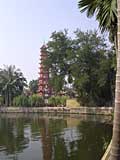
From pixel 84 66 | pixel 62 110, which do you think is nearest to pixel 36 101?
pixel 62 110

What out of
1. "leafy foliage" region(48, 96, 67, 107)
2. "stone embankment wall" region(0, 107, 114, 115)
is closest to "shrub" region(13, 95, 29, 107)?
"stone embankment wall" region(0, 107, 114, 115)

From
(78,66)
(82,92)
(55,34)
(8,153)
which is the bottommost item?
(8,153)

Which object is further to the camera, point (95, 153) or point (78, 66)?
point (78, 66)

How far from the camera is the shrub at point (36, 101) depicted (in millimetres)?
95562

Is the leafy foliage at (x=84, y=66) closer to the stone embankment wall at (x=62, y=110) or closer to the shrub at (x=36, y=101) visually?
the stone embankment wall at (x=62, y=110)

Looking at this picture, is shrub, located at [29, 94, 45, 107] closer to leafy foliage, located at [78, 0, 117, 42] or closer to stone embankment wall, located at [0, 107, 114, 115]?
stone embankment wall, located at [0, 107, 114, 115]

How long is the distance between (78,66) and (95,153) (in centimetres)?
5069

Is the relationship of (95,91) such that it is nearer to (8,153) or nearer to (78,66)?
(78,66)

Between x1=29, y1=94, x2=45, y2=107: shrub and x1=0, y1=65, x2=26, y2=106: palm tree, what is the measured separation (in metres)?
7.50

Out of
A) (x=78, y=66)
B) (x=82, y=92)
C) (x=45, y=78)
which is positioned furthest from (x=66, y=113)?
(x=45, y=78)

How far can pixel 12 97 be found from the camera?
4109 inches

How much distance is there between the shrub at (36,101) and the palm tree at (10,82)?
7.50 meters

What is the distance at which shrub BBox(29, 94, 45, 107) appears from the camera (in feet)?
314

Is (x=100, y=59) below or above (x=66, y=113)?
above
